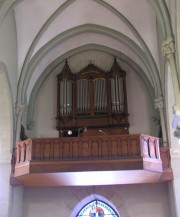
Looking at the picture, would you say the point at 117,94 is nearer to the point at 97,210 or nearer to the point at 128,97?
the point at 128,97

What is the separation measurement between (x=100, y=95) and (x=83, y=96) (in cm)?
65

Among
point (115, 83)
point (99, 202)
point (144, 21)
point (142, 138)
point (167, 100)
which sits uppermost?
point (144, 21)

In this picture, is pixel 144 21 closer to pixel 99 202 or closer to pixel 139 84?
pixel 139 84

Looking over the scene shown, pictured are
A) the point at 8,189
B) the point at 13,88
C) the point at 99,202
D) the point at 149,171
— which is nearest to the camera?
the point at 149,171

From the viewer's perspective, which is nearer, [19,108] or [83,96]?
[19,108]

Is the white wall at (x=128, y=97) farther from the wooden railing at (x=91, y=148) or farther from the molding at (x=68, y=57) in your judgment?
the wooden railing at (x=91, y=148)

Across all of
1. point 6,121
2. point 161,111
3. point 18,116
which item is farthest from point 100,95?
point 6,121

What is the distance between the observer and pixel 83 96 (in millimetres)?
13250

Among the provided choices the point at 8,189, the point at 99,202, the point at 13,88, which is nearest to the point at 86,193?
the point at 99,202

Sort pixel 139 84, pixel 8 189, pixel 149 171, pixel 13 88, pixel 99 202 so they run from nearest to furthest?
pixel 149 171, pixel 8 189, pixel 13 88, pixel 99 202, pixel 139 84

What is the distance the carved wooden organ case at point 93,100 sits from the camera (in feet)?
42.2

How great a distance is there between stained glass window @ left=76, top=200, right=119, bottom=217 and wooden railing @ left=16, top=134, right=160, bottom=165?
142 inches

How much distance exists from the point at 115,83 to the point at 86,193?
4.25m

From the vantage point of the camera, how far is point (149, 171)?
9.60 meters
